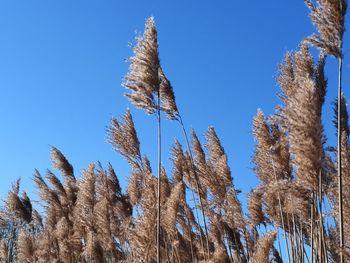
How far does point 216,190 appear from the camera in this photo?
6078mm

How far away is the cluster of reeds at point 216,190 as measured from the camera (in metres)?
3.52

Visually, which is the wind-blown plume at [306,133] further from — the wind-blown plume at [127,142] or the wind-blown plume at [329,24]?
the wind-blown plume at [127,142]

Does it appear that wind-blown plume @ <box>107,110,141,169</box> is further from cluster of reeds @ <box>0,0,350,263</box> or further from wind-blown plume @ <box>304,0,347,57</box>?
wind-blown plume @ <box>304,0,347,57</box>

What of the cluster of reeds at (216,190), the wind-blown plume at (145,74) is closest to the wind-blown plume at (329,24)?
A: the cluster of reeds at (216,190)

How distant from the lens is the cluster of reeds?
11.5ft

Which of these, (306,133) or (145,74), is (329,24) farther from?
(145,74)

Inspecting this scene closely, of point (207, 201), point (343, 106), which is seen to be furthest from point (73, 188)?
point (343, 106)

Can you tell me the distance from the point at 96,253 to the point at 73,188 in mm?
2317

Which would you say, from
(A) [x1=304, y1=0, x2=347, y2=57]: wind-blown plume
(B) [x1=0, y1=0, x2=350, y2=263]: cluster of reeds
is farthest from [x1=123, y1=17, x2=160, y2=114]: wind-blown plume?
(A) [x1=304, y1=0, x2=347, y2=57]: wind-blown plume

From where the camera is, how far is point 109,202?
7191mm

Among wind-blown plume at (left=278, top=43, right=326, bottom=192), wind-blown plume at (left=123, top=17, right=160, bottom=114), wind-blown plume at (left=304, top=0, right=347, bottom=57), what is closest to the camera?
wind-blown plume at (left=278, top=43, right=326, bottom=192)

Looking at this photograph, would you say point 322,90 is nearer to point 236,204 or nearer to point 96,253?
point 236,204

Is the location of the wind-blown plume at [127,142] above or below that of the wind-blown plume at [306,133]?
above

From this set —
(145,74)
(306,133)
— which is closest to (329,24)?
(306,133)
